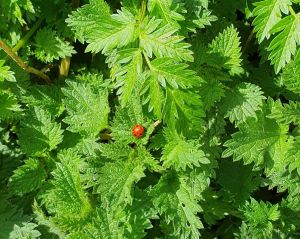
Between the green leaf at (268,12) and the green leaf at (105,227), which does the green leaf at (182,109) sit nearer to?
the green leaf at (268,12)

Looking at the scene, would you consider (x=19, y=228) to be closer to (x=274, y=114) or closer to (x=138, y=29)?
(x=138, y=29)

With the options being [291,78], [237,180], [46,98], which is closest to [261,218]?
[237,180]

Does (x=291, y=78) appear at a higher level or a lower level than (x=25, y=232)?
higher

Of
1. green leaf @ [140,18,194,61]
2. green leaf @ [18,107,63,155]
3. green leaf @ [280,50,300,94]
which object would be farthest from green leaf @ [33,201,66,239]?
green leaf @ [280,50,300,94]

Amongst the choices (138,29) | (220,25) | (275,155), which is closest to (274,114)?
(275,155)

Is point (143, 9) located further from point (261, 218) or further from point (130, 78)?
point (261, 218)

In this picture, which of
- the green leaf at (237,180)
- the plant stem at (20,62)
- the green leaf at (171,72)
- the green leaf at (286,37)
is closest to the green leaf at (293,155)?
the green leaf at (237,180)

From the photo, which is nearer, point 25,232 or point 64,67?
point 25,232
